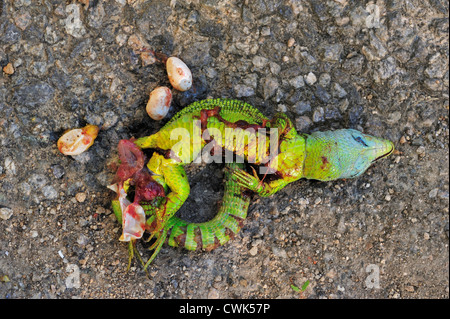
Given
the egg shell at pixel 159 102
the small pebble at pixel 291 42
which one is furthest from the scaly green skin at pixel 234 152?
the small pebble at pixel 291 42

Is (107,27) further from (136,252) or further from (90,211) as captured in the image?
(136,252)

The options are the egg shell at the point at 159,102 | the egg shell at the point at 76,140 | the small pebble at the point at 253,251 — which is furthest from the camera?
the small pebble at the point at 253,251

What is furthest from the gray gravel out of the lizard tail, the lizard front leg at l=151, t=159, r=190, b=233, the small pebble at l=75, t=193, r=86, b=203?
the lizard front leg at l=151, t=159, r=190, b=233

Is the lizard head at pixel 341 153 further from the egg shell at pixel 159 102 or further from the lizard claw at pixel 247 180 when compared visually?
the egg shell at pixel 159 102

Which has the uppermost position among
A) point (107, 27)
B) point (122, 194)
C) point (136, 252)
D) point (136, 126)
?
point (107, 27)

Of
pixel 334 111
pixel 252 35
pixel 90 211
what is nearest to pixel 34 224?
pixel 90 211
